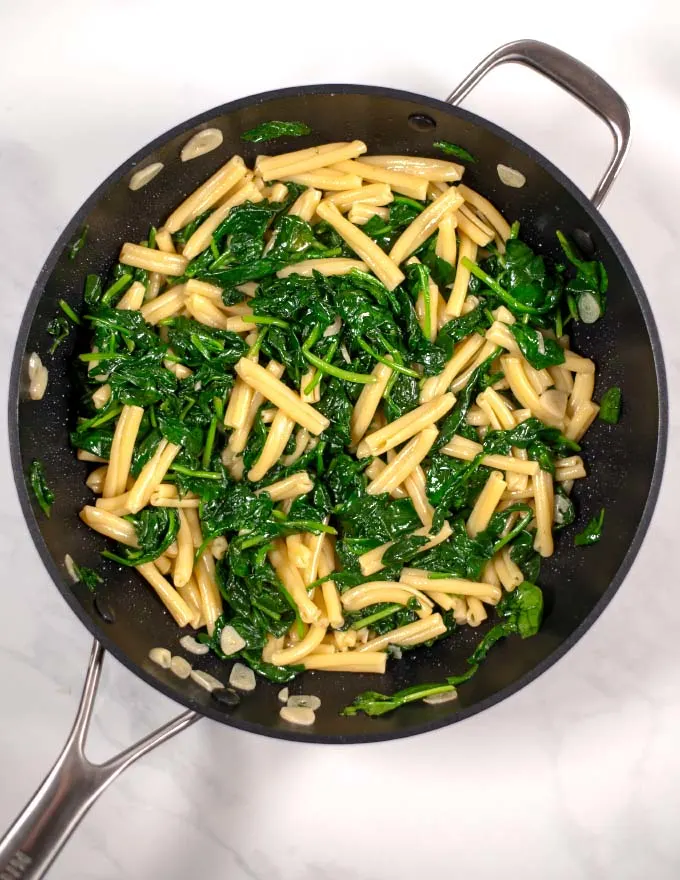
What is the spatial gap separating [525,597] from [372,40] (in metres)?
1.92

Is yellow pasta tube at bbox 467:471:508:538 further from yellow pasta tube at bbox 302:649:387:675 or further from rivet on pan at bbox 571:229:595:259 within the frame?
rivet on pan at bbox 571:229:595:259

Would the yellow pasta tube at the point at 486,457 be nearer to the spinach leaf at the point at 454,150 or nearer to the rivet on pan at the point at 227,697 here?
the spinach leaf at the point at 454,150

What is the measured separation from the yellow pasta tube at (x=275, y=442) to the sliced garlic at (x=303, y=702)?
670 mm

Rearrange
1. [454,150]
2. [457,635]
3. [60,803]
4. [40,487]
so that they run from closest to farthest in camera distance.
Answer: [60,803] < [40,487] < [454,150] < [457,635]

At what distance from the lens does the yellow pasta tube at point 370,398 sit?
233 centimetres

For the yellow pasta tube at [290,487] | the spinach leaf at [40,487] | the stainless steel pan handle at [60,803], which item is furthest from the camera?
the yellow pasta tube at [290,487]

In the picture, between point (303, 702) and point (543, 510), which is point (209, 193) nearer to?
point (543, 510)

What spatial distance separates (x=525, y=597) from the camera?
2.39 meters

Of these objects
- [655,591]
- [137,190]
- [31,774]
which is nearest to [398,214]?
[137,190]

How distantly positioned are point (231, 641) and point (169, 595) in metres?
0.23

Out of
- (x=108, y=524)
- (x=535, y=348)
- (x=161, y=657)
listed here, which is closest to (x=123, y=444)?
(x=108, y=524)

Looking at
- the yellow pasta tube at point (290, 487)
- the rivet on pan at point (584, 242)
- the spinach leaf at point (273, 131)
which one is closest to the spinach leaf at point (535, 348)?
the rivet on pan at point (584, 242)

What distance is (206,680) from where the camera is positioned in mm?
2352

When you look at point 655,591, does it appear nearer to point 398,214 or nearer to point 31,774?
point 398,214
